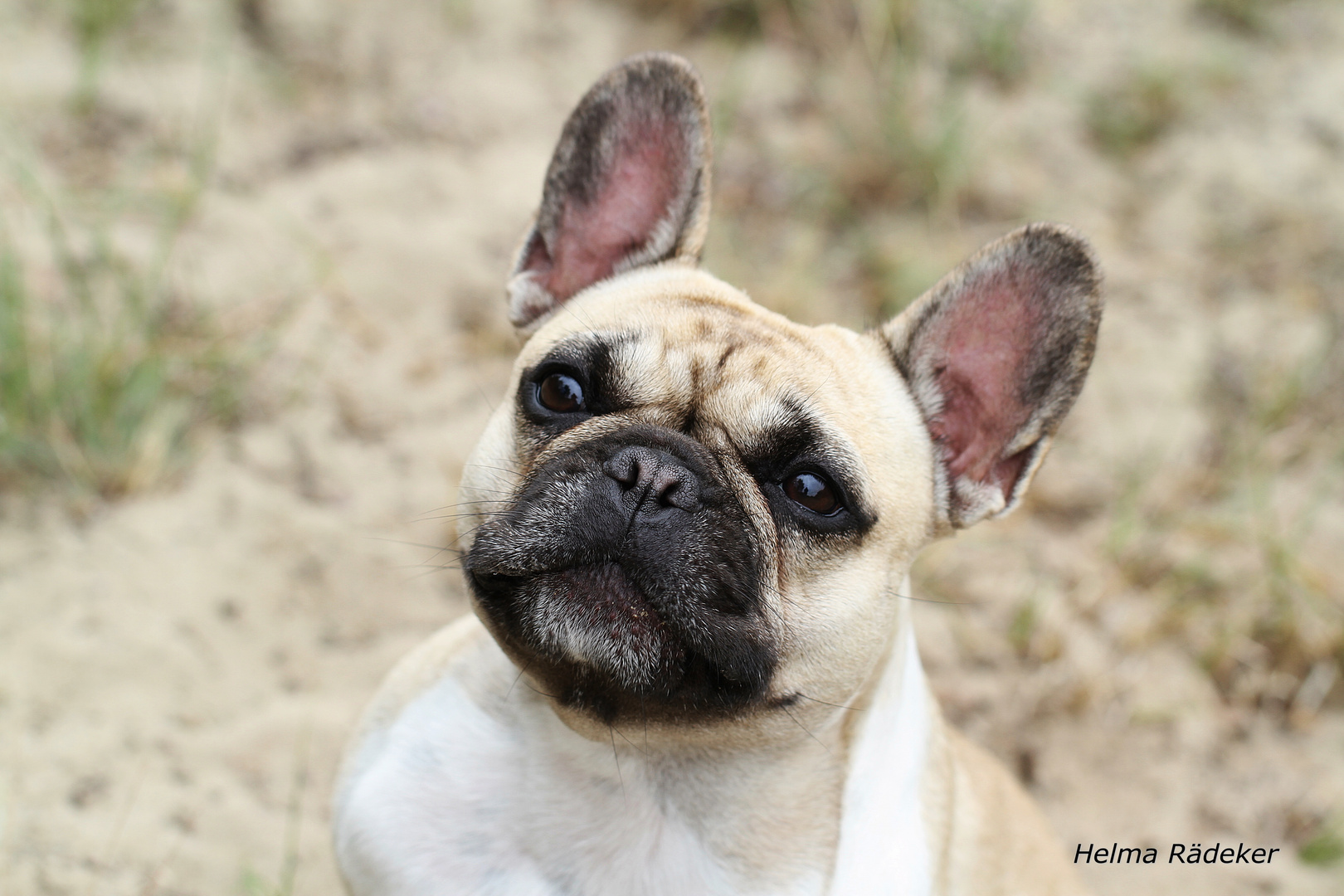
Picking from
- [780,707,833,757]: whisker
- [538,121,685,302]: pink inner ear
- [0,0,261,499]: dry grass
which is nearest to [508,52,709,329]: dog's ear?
[538,121,685,302]: pink inner ear

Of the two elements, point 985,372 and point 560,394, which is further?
point 985,372

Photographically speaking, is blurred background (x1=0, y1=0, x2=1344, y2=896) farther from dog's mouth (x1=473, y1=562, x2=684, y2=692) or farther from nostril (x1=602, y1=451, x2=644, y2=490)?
nostril (x1=602, y1=451, x2=644, y2=490)

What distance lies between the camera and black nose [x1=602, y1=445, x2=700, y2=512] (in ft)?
6.78

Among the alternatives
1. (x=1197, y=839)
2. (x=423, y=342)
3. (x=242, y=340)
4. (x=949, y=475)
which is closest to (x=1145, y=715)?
(x=1197, y=839)

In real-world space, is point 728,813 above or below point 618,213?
below

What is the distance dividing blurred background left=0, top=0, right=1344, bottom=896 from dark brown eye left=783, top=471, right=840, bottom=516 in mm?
1728

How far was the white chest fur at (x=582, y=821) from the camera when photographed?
95.0 inches

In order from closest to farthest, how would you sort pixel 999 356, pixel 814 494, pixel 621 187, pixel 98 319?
pixel 814 494
pixel 999 356
pixel 621 187
pixel 98 319

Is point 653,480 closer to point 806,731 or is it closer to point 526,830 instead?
point 806,731

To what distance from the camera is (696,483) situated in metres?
2.12

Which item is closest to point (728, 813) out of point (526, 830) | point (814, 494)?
point (526, 830)

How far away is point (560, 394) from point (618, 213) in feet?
2.24

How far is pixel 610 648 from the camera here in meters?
2.05

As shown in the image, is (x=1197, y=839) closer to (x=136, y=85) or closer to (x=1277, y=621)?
(x=1277, y=621)
